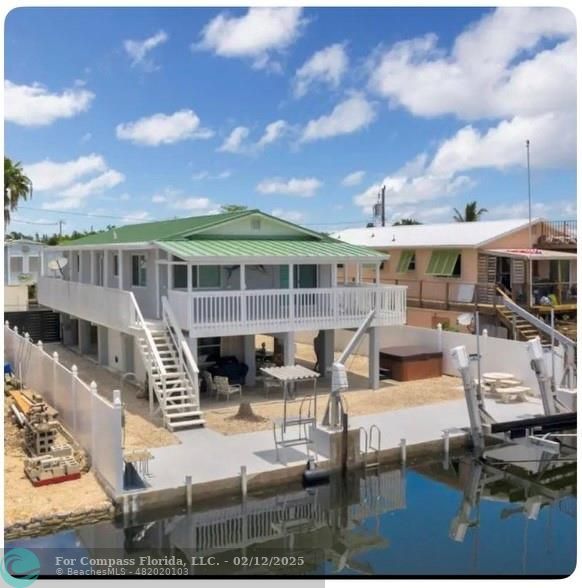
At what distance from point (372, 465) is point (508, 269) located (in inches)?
649

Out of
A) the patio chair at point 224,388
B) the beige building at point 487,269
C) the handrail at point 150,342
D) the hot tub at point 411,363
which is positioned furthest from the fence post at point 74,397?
the beige building at point 487,269

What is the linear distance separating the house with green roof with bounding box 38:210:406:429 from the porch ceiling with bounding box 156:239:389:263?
0.10ft

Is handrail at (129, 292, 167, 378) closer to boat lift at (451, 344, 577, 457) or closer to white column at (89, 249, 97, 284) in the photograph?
boat lift at (451, 344, 577, 457)

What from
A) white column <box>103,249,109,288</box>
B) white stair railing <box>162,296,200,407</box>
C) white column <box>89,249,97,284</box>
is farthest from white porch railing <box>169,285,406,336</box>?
white column <box>89,249,97,284</box>

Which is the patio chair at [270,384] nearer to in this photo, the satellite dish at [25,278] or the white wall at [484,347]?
the white wall at [484,347]

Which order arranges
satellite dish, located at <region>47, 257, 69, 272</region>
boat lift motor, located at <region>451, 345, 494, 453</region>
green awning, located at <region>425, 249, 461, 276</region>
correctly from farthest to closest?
green awning, located at <region>425, 249, 461, 276</region>, satellite dish, located at <region>47, 257, 69, 272</region>, boat lift motor, located at <region>451, 345, 494, 453</region>

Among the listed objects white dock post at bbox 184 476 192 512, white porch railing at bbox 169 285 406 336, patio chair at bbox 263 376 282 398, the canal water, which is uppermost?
white porch railing at bbox 169 285 406 336

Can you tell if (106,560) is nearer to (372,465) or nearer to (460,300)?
(372,465)

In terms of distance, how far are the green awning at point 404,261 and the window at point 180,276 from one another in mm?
14187

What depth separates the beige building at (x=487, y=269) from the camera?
25.4m

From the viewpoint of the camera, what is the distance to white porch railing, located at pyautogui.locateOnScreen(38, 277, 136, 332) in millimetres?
17016

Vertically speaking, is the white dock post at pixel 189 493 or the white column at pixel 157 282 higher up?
the white column at pixel 157 282

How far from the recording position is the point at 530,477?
12.6 metres

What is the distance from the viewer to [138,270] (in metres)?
20.1
